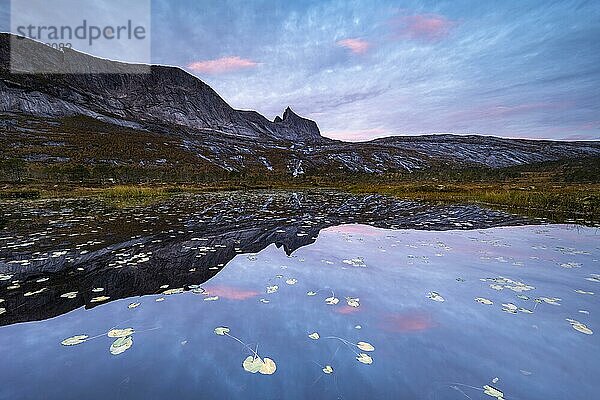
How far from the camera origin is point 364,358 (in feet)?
18.0

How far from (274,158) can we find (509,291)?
14790cm

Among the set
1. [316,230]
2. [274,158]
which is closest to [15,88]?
[274,158]

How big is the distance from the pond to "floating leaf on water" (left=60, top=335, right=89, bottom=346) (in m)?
0.03

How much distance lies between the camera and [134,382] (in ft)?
15.6

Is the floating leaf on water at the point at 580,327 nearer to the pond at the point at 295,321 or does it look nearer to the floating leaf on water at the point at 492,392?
the pond at the point at 295,321

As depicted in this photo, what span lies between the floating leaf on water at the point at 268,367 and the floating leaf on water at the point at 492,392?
3339 mm

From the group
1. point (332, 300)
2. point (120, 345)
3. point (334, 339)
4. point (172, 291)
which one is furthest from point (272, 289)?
point (120, 345)

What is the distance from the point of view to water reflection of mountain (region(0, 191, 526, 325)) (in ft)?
26.7

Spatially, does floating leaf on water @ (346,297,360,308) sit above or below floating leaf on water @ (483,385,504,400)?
above

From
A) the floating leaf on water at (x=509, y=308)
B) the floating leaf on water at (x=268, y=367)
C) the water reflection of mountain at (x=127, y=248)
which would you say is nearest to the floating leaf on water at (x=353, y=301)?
the floating leaf on water at (x=268, y=367)

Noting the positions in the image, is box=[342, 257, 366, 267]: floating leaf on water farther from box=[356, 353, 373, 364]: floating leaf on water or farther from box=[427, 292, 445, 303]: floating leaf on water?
box=[356, 353, 373, 364]: floating leaf on water

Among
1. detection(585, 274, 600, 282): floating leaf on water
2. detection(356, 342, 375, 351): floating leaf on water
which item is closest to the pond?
detection(356, 342, 375, 351): floating leaf on water

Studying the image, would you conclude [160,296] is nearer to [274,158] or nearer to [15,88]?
[274,158]

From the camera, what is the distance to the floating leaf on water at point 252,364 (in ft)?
16.6
